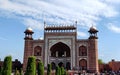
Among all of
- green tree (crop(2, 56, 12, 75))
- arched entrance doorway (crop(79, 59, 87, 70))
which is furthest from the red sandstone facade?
green tree (crop(2, 56, 12, 75))

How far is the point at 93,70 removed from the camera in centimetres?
3294

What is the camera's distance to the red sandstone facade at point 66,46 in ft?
110

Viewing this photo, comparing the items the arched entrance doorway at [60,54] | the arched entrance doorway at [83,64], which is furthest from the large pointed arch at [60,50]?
the arched entrance doorway at [83,64]

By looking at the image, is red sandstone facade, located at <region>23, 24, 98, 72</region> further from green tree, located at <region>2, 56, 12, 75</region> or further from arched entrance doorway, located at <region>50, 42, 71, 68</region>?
green tree, located at <region>2, 56, 12, 75</region>

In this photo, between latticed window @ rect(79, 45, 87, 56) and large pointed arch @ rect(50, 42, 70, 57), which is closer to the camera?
latticed window @ rect(79, 45, 87, 56)

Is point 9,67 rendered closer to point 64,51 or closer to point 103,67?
point 64,51

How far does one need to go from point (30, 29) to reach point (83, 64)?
8.29 meters

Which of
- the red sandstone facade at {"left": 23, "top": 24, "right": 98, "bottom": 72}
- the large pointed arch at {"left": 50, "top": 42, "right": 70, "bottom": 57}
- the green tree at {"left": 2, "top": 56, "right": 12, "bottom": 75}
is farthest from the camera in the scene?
the large pointed arch at {"left": 50, "top": 42, "right": 70, "bottom": 57}

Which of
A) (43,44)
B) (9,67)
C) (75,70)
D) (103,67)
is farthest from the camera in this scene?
(103,67)

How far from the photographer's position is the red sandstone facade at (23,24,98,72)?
33.7 metres

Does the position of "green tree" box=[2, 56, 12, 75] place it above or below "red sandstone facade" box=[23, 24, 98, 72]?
below

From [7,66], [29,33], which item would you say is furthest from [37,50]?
[7,66]

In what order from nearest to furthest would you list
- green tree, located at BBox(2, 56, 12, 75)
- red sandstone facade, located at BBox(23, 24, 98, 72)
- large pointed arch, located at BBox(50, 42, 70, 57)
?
green tree, located at BBox(2, 56, 12, 75)
red sandstone facade, located at BBox(23, 24, 98, 72)
large pointed arch, located at BBox(50, 42, 70, 57)

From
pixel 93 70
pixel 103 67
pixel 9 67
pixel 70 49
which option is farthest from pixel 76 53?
pixel 9 67
